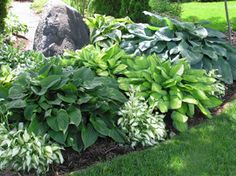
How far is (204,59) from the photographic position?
20.4 feet

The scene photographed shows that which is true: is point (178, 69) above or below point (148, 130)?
above

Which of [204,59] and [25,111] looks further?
[204,59]

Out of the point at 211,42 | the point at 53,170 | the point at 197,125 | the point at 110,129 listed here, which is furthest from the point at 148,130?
the point at 211,42

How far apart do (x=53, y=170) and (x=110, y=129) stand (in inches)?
30.5

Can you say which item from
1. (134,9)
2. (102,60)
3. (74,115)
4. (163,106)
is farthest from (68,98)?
(134,9)

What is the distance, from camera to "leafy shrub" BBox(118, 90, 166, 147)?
15.1ft

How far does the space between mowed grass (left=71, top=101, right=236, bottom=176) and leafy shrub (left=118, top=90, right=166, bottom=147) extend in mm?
132

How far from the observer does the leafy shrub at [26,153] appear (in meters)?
3.92

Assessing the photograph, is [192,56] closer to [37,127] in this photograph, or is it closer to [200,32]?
[200,32]

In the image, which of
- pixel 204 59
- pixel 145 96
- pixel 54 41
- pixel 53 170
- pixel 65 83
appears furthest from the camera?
pixel 54 41

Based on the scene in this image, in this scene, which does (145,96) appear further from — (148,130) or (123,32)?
(123,32)

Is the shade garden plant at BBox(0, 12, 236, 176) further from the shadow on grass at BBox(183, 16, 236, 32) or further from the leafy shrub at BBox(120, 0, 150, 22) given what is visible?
the shadow on grass at BBox(183, 16, 236, 32)

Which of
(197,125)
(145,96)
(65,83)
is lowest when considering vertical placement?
(197,125)

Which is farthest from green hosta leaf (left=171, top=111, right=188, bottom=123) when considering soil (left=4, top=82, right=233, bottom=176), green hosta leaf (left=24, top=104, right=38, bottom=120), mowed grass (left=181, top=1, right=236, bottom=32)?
mowed grass (left=181, top=1, right=236, bottom=32)
